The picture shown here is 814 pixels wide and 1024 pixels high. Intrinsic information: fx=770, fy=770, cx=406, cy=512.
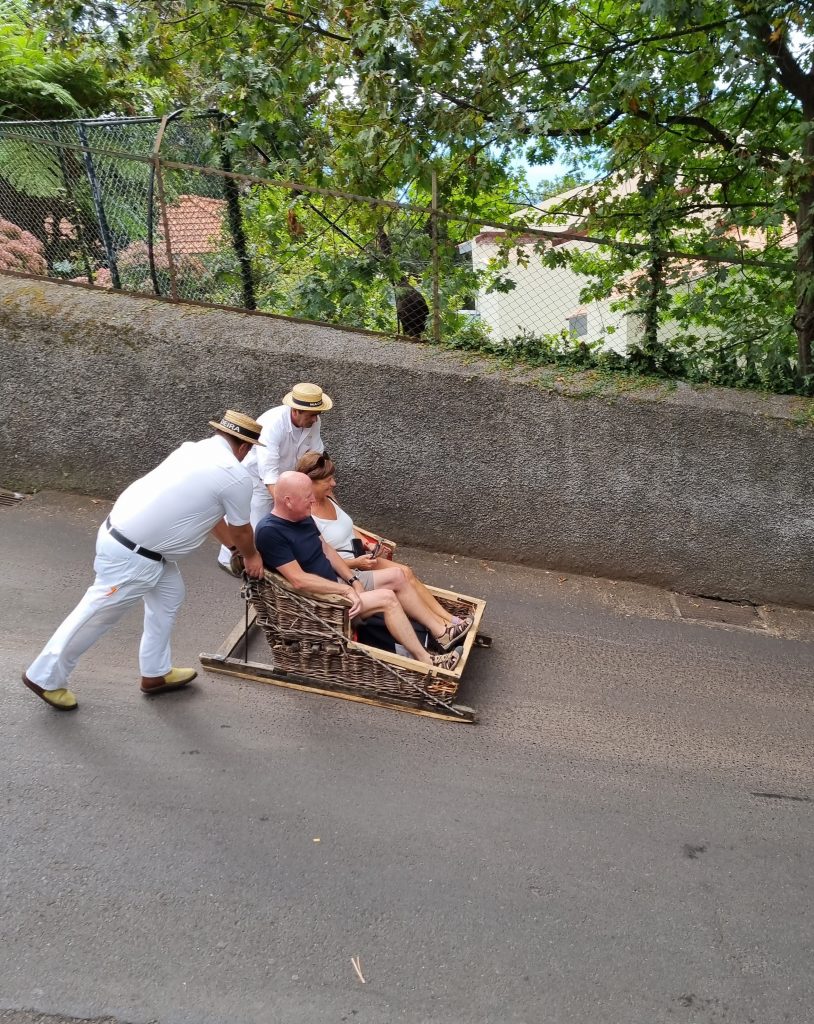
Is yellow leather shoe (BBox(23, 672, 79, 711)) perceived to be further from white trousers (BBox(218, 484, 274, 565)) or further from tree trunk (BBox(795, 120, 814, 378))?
tree trunk (BBox(795, 120, 814, 378))

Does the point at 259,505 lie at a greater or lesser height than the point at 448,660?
greater

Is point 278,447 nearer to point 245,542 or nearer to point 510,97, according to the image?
point 245,542

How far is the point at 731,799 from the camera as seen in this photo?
13.2 ft

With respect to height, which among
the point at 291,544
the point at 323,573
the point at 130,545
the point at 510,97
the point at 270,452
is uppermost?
the point at 510,97

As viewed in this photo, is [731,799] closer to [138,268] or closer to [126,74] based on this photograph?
[138,268]

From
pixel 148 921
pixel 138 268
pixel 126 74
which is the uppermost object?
pixel 126 74

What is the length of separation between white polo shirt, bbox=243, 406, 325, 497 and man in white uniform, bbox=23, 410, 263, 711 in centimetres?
87

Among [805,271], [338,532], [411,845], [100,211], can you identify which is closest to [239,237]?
[100,211]

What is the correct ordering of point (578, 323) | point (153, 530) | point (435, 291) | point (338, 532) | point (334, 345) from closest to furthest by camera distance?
1. point (153, 530)
2. point (338, 532)
3. point (334, 345)
4. point (435, 291)
5. point (578, 323)

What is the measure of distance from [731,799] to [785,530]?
2655 millimetres

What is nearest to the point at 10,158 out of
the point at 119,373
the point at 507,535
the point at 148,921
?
the point at 119,373

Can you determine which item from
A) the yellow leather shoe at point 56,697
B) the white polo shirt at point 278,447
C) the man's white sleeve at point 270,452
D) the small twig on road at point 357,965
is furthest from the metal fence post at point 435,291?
the small twig on road at point 357,965

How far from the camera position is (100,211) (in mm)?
6969

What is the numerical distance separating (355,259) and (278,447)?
100.0 inches
